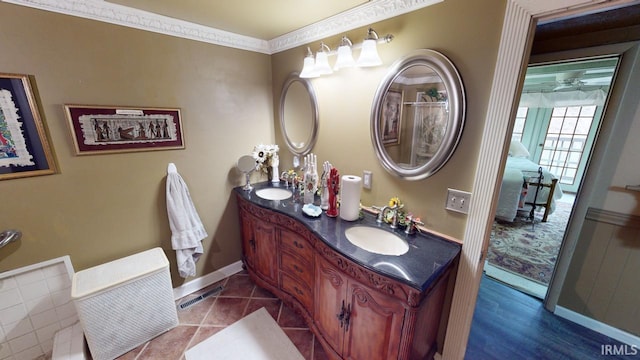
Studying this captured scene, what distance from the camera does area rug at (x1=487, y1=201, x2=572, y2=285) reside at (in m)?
2.59

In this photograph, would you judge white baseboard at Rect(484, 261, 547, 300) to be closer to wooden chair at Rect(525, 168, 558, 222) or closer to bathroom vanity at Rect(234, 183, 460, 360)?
bathroom vanity at Rect(234, 183, 460, 360)

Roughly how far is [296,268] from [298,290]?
20 centimetres

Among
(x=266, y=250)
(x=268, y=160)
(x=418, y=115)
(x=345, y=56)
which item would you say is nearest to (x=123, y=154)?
(x=268, y=160)

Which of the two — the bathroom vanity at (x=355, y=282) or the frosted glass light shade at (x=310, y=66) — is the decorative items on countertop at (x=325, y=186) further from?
the frosted glass light shade at (x=310, y=66)

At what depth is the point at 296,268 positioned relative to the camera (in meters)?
1.77

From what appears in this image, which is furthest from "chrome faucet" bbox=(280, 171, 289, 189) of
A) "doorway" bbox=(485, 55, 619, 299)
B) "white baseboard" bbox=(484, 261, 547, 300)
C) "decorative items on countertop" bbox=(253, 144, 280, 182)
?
"white baseboard" bbox=(484, 261, 547, 300)

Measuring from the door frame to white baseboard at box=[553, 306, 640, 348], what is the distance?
132cm

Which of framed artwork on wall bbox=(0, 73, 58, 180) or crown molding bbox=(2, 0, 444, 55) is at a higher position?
crown molding bbox=(2, 0, 444, 55)

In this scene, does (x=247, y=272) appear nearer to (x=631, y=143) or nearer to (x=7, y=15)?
(x=7, y=15)

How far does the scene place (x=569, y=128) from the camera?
5.43 meters

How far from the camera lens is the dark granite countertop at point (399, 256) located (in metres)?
1.06

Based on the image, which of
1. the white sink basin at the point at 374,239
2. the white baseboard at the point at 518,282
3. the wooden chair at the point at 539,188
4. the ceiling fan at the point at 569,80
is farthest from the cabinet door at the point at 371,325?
the ceiling fan at the point at 569,80

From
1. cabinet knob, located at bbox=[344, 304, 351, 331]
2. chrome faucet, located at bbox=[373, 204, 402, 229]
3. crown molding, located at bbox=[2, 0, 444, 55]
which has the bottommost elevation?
cabinet knob, located at bbox=[344, 304, 351, 331]

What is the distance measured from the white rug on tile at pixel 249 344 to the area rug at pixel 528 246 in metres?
2.57
